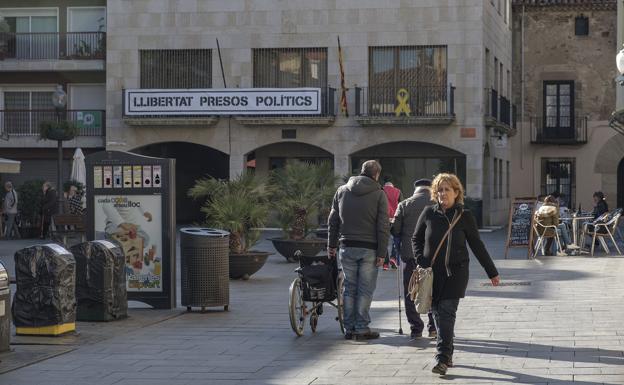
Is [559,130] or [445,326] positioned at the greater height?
Result: [559,130]

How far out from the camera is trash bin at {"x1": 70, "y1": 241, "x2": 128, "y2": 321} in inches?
533

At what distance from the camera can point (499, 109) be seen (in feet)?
140

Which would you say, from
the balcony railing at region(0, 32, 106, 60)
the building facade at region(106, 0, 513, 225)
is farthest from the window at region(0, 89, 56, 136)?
the building facade at region(106, 0, 513, 225)

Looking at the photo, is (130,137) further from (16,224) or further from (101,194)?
(101,194)

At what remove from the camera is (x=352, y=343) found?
12.0m

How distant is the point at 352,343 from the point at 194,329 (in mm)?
2089

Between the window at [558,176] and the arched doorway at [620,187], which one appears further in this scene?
the window at [558,176]

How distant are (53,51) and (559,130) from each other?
19.9 metres

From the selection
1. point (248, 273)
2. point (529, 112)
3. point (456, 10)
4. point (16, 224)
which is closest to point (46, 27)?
point (16, 224)

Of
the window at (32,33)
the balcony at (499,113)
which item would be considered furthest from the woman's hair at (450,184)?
the window at (32,33)

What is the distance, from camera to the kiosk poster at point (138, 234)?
49.3 ft

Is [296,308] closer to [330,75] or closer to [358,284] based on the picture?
[358,284]

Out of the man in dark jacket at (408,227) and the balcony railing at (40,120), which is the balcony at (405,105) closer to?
the balcony railing at (40,120)

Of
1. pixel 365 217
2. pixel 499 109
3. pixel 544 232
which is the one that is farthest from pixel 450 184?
pixel 499 109
